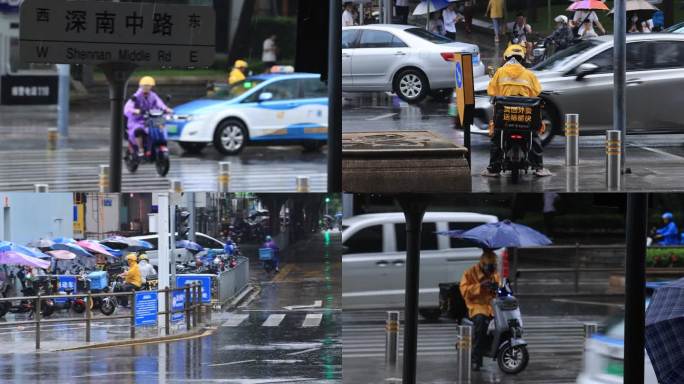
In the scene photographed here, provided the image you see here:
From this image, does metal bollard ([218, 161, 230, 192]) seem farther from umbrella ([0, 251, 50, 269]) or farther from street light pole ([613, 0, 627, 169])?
street light pole ([613, 0, 627, 169])

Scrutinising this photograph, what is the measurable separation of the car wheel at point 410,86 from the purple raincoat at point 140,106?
1547 millimetres

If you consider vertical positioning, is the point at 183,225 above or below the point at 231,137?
below

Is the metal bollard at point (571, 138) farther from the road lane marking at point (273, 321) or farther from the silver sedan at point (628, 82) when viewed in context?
the road lane marking at point (273, 321)

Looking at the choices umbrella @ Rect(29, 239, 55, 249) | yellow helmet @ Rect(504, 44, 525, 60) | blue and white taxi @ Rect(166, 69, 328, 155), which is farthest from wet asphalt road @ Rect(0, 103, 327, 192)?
yellow helmet @ Rect(504, 44, 525, 60)

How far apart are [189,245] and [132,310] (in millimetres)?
468

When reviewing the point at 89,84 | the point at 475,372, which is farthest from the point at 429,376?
the point at 89,84

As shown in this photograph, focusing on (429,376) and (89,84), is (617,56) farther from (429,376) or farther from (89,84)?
(89,84)

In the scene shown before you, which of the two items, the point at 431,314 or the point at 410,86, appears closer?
the point at 410,86

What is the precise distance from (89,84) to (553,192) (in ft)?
8.98

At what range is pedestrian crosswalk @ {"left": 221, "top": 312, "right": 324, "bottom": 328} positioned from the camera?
6.07 m

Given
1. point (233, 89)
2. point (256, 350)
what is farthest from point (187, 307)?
point (233, 89)

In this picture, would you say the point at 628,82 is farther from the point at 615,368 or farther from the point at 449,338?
the point at 449,338

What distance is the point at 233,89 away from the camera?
277 inches

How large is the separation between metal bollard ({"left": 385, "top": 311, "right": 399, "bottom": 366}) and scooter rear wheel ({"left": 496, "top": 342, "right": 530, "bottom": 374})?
59cm
